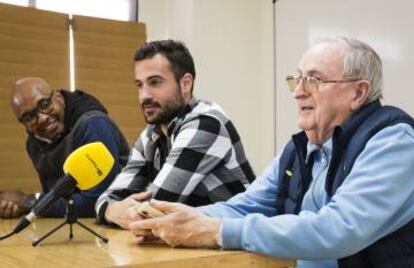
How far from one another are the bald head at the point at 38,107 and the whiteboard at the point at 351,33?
5.04 feet

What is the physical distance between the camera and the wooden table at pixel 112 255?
3.25ft

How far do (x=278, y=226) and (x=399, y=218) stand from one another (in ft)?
0.99

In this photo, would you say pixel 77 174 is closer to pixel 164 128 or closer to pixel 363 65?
pixel 164 128

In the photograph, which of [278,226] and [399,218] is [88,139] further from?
[399,218]

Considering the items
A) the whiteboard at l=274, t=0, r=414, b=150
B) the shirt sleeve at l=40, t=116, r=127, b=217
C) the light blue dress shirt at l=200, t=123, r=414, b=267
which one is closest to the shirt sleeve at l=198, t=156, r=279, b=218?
the light blue dress shirt at l=200, t=123, r=414, b=267

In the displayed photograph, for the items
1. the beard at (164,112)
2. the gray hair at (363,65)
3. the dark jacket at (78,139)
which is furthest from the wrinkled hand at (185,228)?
the dark jacket at (78,139)

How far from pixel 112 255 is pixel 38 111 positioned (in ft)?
4.27

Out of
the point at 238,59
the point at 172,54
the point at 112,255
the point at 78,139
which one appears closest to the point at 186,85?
the point at 172,54

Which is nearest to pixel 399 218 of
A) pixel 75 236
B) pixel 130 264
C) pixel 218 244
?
pixel 218 244

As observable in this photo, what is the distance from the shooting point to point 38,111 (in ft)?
7.16

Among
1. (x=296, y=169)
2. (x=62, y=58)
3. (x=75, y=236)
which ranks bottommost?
(x=75, y=236)

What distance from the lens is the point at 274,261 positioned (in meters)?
1.10

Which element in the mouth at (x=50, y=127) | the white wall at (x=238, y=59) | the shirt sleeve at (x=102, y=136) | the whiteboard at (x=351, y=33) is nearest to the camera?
the shirt sleeve at (x=102, y=136)

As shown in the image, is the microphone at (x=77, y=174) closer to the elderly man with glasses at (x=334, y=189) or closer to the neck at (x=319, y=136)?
the elderly man with glasses at (x=334, y=189)
